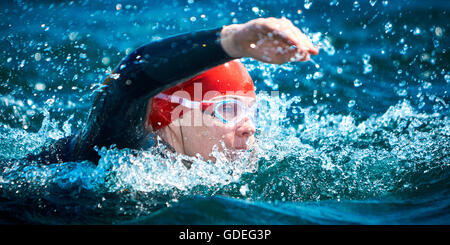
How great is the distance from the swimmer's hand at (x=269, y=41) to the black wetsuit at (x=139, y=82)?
8 centimetres

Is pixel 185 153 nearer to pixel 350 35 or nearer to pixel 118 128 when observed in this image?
pixel 118 128

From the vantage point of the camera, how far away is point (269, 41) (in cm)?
172

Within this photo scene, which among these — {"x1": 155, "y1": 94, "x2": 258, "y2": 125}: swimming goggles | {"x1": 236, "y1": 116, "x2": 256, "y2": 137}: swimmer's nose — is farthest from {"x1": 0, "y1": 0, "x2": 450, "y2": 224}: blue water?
{"x1": 155, "y1": 94, "x2": 258, "y2": 125}: swimming goggles

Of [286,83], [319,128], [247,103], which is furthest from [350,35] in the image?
[247,103]

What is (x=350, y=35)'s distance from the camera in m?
5.77

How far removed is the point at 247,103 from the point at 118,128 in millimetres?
1149

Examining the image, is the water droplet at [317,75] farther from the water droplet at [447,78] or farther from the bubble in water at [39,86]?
the bubble in water at [39,86]

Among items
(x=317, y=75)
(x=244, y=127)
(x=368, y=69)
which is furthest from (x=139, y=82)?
(x=368, y=69)

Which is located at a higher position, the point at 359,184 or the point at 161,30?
the point at 161,30

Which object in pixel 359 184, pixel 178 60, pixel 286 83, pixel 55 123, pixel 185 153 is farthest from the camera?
pixel 286 83

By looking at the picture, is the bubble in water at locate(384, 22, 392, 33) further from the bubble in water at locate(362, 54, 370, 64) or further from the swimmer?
the swimmer

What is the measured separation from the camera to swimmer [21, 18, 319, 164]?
1758mm

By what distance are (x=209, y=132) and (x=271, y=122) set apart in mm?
1795

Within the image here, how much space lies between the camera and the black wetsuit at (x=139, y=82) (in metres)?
1.91
